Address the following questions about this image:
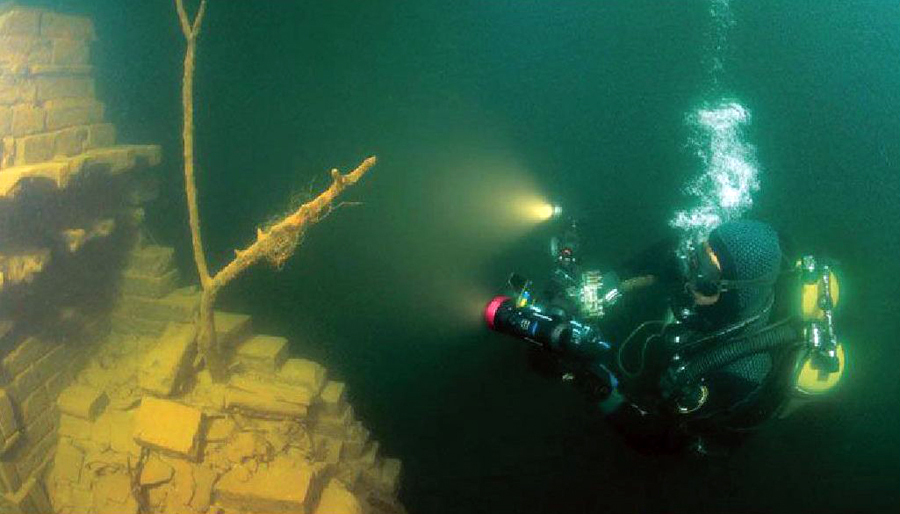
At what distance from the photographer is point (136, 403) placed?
203 inches

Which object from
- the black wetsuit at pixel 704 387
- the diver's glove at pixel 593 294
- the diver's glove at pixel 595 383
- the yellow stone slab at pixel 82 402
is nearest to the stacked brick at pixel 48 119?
the yellow stone slab at pixel 82 402

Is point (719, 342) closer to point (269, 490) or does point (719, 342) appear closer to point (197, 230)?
point (269, 490)

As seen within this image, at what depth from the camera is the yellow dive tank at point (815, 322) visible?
2582 millimetres

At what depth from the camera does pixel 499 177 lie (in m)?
5.93

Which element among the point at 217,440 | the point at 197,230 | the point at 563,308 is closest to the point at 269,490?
the point at 217,440

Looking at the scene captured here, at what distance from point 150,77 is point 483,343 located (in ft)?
18.2

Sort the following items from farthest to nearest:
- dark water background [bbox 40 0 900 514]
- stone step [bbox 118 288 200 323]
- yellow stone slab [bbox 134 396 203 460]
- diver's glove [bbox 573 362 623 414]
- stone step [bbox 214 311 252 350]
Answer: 1. stone step [bbox 118 288 200 323]
2. stone step [bbox 214 311 252 350]
3. dark water background [bbox 40 0 900 514]
4. yellow stone slab [bbox 134 396 203 460]
5. diver's glove [bbox 573 362 623 414]

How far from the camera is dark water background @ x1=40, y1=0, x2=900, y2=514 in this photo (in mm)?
4906

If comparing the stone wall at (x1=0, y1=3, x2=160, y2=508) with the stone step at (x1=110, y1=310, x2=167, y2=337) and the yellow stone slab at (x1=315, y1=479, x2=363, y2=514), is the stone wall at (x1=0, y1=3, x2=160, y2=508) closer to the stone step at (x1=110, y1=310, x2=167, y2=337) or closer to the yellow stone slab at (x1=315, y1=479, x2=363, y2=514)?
the stone step at (x1=110, y1=310, x2=167, y2=337)

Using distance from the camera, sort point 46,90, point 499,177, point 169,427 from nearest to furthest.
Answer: point 169,427
point 46,90
point 499,177

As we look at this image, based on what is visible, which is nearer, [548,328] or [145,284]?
[548,328]

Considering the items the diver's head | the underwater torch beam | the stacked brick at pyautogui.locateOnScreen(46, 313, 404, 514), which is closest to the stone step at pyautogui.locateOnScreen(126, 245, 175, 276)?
the stacked brick at pyautogui.locateOnScreen(46, 313, 404, 514)

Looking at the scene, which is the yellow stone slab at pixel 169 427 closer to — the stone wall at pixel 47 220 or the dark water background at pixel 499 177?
the stone wall at pixel 47 220

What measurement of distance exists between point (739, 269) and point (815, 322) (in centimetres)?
48
